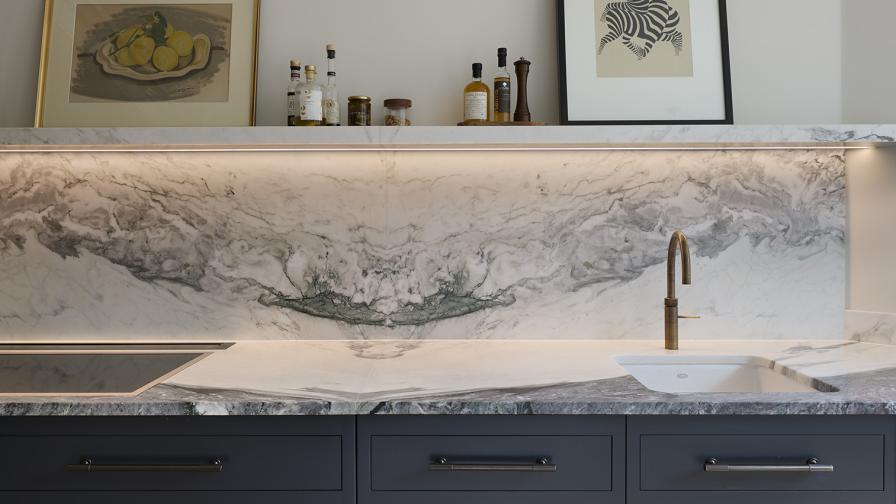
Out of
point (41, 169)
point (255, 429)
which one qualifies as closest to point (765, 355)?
point (255, 429)

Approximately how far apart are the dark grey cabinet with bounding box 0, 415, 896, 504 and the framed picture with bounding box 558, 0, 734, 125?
3.23 ft

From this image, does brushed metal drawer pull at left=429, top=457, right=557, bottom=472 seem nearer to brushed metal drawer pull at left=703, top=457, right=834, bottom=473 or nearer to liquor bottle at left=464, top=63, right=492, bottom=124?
brushed metal drawer pull at left=703, top=457, right=834, bottom=473

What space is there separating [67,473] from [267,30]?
1369mm

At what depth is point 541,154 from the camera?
6.84 ft

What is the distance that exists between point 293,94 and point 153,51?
1.55 ft

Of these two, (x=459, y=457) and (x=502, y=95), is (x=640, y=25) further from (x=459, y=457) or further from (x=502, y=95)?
(x=459, y=457)

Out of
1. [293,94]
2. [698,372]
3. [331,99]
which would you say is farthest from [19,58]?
[698,372]

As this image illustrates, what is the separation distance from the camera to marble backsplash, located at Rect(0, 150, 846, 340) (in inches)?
82.5

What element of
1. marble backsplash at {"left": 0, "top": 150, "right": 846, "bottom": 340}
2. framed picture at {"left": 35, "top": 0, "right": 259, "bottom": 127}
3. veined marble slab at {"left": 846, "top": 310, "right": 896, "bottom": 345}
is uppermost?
framed picture at {"left": 35, "top": 0, "right": 259, "bottom": 127}

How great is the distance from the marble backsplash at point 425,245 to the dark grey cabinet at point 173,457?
28.1 inches

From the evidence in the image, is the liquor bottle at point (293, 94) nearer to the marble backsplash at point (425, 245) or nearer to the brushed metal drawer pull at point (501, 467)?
the marble backsplash at point (425, 245)

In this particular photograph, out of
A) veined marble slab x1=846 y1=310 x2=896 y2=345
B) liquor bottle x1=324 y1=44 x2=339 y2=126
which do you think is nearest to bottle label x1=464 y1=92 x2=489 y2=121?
liquor bottle x1=324 y1=44 x2=339 y2=126

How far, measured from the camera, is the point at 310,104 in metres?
1.91

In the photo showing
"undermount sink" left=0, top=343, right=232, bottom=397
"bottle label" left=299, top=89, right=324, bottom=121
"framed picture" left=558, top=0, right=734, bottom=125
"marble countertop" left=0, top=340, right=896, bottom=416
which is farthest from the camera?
"framed picture" left=558, top=0, right=734, bottom=125
